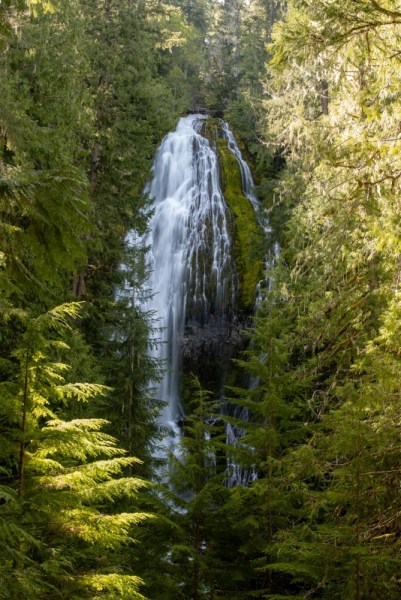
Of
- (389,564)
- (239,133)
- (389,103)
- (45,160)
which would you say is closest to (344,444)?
(389,564)

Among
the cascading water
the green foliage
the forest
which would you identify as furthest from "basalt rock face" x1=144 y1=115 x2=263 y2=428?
the green foliage

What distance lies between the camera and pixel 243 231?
22.1 metres

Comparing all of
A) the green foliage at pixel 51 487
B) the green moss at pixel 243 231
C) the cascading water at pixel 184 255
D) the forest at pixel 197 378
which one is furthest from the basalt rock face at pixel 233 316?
the green foliage at pixel 51 487

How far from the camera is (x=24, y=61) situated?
35.9 feet

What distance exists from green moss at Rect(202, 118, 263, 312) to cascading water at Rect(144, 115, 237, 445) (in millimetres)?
324

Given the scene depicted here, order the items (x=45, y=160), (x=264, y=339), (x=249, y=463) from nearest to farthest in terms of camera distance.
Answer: (x=249, y=463)
(x=264, y=339)
(x=45, y=160)

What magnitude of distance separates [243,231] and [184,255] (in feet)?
8.72

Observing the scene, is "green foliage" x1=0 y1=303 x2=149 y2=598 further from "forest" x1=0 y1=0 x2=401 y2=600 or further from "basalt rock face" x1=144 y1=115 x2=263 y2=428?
"basalt rock face" x1=144 y1=115 x2=263 y2=428

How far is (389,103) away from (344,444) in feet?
10.5

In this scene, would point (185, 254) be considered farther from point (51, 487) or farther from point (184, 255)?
point (51, 487)

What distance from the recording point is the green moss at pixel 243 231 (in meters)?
20.7

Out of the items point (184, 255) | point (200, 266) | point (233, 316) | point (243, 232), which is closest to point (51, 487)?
point (233, 316)

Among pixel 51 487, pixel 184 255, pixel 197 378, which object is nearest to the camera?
pixel 51 487

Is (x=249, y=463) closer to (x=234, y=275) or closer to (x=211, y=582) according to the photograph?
(x=211, y=582)
